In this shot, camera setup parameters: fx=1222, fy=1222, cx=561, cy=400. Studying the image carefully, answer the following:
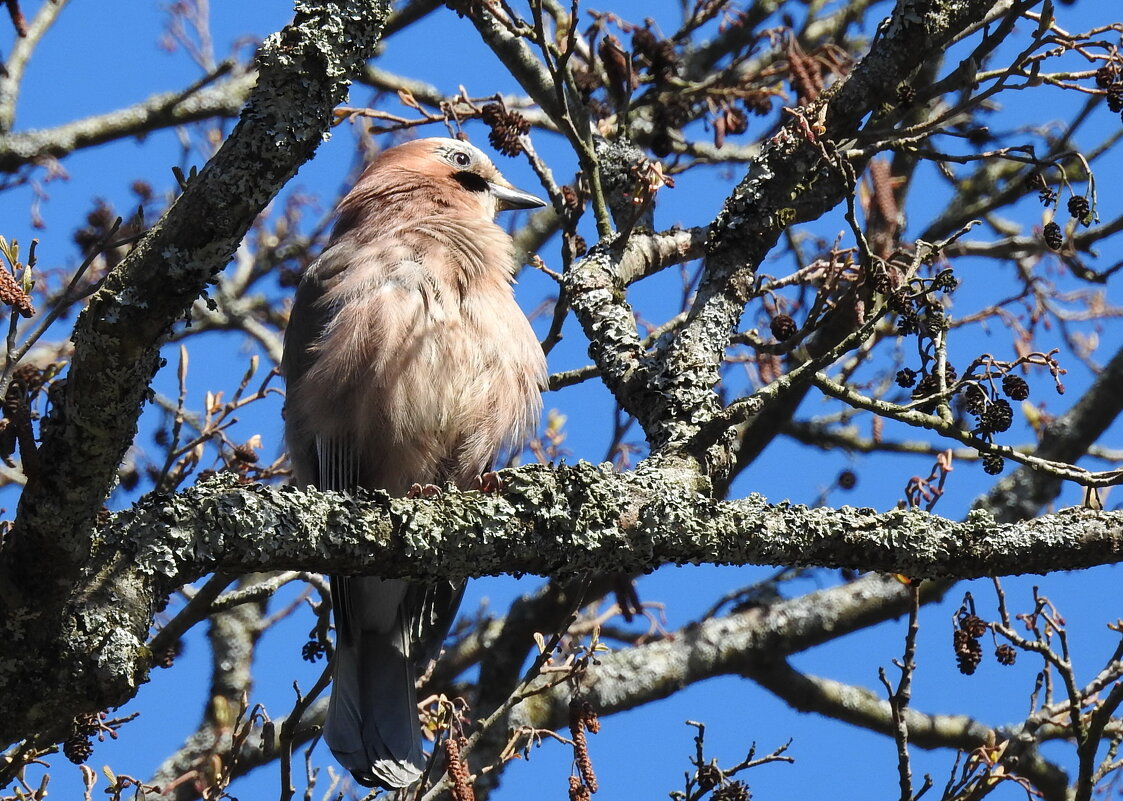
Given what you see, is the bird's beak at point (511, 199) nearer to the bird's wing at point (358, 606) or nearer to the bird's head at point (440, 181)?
the bird's head at point (440, 181)

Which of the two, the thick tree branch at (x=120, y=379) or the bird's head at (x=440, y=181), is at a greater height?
the bird's head at (x=440, y=181)

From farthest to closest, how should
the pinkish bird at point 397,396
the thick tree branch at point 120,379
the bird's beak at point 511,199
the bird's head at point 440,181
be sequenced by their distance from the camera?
the bird's beak at point 511,199, the bird's head at point 440,181, the pinkish bird at point 397,396, the thick tree branch at point 120,379

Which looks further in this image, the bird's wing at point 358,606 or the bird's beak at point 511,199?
the bird's beak at point 511,199

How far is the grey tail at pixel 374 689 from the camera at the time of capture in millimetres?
4414

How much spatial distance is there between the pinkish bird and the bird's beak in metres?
0.77

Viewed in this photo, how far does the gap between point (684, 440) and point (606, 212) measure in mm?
1210

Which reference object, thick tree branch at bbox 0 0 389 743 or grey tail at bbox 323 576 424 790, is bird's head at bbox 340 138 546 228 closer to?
grey tail at bbox 323 576 424 790

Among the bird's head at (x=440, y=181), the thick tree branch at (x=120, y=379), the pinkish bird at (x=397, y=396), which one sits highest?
the bird's head at (x=440, y=181)

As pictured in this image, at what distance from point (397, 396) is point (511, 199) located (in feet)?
Result: 5.67

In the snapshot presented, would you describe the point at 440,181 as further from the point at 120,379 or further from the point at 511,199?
the point at 120,379

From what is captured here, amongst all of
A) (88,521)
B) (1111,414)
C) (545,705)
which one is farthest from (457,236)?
(1111,414)

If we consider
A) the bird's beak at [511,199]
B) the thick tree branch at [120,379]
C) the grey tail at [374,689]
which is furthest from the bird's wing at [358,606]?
the thick tree branch at [120,379]

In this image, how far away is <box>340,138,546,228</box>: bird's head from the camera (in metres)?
5.29

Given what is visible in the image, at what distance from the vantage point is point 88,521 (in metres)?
2.42
